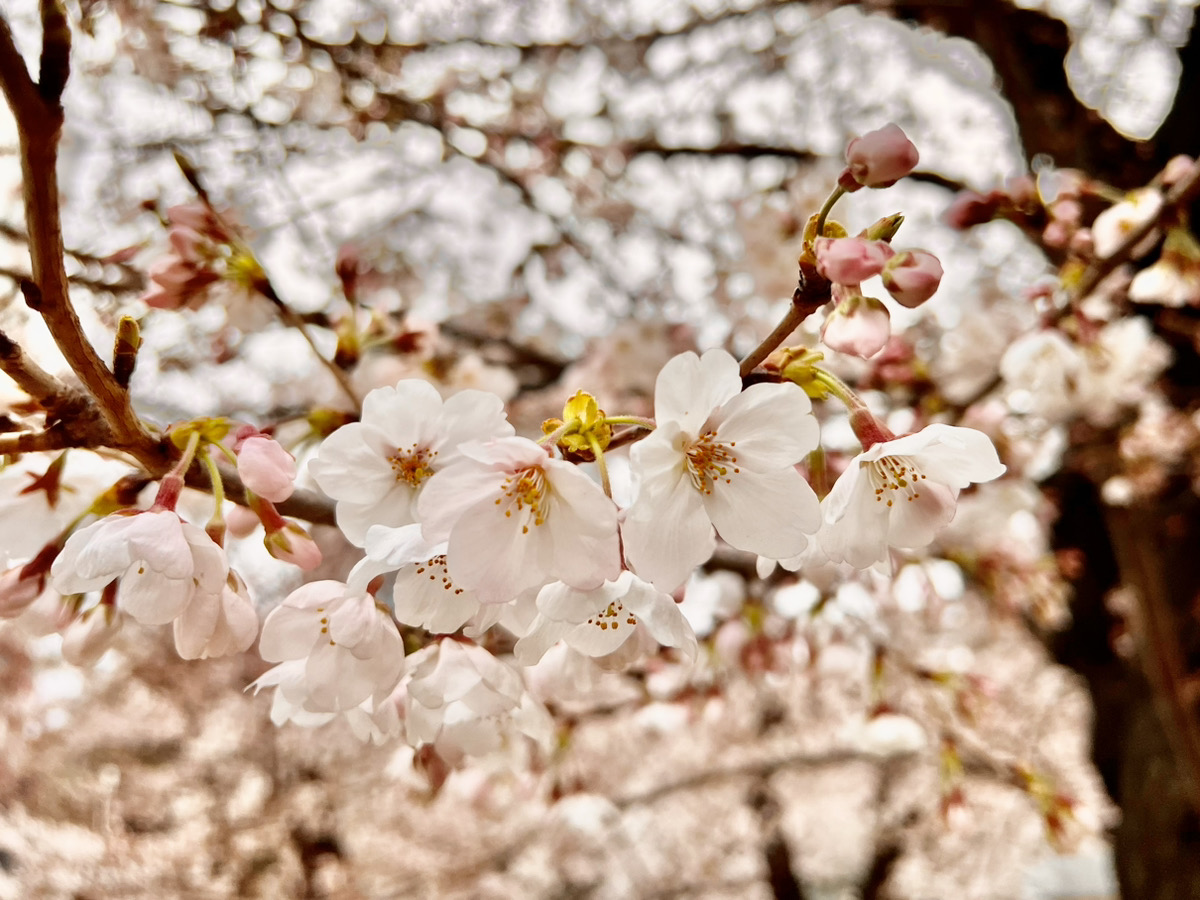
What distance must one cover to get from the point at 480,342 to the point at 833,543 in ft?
9.57

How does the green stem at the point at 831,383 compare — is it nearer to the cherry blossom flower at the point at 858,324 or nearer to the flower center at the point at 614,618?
the cherry blossom flower at the point at 858,324

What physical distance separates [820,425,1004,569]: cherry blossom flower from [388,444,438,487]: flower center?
1.35 feet

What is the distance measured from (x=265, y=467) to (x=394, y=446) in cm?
13

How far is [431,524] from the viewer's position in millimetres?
672

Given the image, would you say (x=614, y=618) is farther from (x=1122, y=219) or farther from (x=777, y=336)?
(x=1122, y=219)

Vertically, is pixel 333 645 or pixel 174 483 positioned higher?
pixel 174 483

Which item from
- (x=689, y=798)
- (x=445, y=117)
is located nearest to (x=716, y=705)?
(x=445, y=117)

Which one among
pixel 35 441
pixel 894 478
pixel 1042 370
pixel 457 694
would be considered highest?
pixel 35 441

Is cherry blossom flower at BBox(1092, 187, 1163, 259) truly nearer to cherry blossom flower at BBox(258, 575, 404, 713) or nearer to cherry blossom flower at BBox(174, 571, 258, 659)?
cherry blossom flower at BBox(258, 575, 404, 713)

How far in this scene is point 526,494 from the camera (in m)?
0.69

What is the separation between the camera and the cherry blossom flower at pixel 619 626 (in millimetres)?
756

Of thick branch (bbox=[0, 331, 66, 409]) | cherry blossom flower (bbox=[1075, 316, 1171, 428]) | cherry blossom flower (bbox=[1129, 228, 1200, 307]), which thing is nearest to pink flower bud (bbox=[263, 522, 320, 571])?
thick branch (bbox=[0, 331, 66, 409])

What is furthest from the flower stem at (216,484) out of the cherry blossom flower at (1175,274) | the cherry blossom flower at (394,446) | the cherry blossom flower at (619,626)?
the cherry blossom flower at (1175,274)

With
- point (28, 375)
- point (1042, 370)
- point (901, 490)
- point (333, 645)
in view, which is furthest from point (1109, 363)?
point (28, 375)
